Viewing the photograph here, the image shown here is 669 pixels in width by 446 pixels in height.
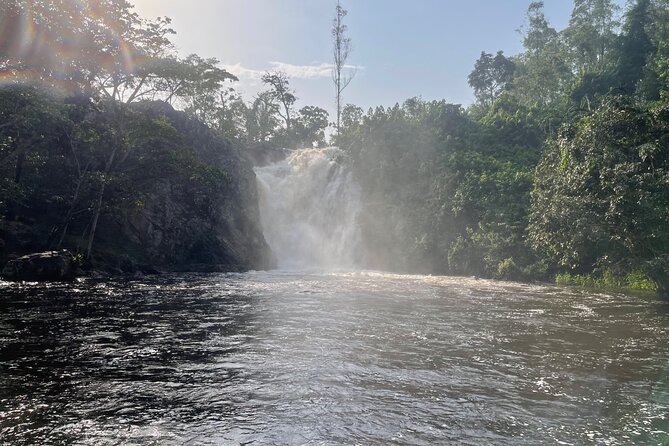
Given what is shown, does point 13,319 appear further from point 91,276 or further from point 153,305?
point 91,276

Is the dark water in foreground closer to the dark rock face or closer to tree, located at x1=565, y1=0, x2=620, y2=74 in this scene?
the dark rock face

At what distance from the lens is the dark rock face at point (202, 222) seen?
3388 cm

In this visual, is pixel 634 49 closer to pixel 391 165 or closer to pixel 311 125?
pixel 391 165

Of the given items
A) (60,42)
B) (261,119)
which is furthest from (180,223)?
(261,119)

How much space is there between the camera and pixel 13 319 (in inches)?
467

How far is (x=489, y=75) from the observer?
78312 mm

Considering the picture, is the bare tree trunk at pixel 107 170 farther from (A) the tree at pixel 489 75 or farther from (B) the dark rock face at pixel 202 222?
(A) the tree at pixel 489 75

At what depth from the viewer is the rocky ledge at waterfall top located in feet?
96.7

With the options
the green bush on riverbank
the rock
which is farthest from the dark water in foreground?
the green bush on riverbank

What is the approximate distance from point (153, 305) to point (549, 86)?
62.1 metres

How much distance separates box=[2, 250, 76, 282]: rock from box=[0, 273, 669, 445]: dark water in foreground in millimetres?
7107

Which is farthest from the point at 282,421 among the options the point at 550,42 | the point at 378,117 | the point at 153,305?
the point at 550,42

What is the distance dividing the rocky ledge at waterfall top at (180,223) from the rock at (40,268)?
4.93 metres

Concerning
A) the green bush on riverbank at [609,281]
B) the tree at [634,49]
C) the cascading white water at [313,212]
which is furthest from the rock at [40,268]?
the tree at [634,49]
